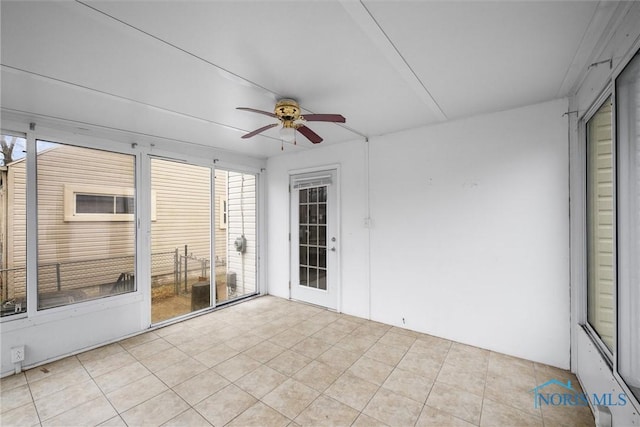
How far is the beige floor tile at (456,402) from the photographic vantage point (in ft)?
6.45

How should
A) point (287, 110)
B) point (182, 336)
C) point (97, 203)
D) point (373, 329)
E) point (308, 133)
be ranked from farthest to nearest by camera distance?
point (373, 329), point (182, 336), point (97, 203), point (308, 133), point (287, 110)

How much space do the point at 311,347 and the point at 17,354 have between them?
278 cm

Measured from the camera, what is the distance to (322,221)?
424 centimetres

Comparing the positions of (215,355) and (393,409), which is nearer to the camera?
(393,409)

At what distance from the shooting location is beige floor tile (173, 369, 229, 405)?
2178mm

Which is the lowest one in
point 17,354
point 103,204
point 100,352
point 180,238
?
point 100,352

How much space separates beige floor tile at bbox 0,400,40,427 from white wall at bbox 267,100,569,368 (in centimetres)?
316

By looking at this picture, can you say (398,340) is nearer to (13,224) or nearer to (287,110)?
(287,110)

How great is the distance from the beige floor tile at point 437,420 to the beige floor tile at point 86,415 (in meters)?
2.26

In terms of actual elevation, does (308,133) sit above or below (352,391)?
above

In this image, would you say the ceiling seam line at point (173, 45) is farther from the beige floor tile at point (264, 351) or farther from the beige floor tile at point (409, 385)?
the beige floor tile at point (409, 385)

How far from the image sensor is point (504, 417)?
1.94 m

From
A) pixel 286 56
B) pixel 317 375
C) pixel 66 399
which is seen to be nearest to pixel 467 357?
pixel 317 375

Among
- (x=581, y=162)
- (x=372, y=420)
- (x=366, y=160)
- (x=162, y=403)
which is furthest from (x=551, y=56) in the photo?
(x=162, y=403)
